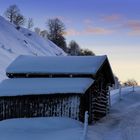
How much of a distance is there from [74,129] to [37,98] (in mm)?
5431

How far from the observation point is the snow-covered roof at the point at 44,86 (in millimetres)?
30038

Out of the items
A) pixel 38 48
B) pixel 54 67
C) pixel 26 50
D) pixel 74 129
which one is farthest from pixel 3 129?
pixel 38 48

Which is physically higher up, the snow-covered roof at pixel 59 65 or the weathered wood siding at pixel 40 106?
the snow-covered roof at pixel 59 65

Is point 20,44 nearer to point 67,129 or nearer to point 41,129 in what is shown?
point 41,129

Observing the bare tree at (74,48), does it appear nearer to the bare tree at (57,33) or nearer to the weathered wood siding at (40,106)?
the bare tree at (57,33)

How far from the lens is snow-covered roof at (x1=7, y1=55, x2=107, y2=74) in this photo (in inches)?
1293

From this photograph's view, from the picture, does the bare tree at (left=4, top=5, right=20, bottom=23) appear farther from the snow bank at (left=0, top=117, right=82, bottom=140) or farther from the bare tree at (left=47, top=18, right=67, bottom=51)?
the snow bank at (left=0, top=117, right=82, bottom=140)

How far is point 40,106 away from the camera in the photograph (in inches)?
1202

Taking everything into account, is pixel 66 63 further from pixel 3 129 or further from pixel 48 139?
pixel 48 139

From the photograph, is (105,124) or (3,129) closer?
(3,129)

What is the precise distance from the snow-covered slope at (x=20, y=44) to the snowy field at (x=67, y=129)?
37.9 m

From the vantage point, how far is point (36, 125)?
27641 mm

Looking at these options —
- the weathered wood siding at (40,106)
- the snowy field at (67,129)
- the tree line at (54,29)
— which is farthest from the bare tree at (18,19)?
the weathered wood siding at (40,106)

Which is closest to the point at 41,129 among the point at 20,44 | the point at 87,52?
the point at 20,44
